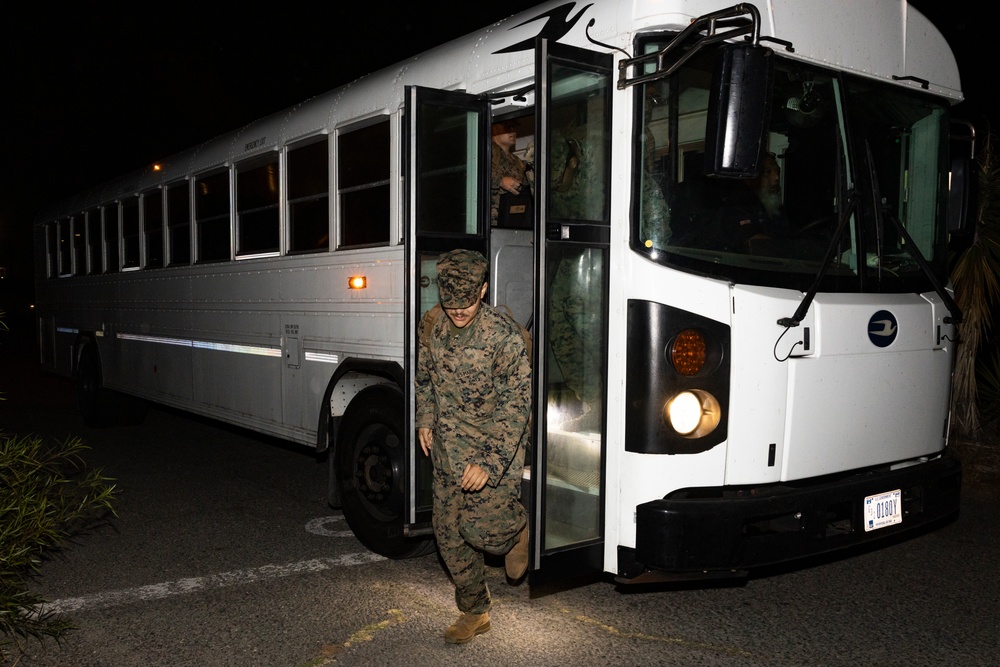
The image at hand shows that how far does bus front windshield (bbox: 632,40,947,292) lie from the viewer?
4047 millimetres

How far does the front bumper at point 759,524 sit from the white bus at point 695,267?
0.5 inches

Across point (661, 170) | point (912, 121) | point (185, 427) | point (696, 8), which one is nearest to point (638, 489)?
point (661, 170)

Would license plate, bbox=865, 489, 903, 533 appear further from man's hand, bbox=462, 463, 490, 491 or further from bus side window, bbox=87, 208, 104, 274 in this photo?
bus side window, bbox=87, 208, 104, 274

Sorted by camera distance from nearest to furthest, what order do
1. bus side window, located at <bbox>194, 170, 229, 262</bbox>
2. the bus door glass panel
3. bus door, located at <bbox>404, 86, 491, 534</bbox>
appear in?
the bus door glass panel
bus door, located at <bbox>404, 86, 491, 534</bbox>
bus side window, located at <bbox>194, 170, 229, 262</bbox>

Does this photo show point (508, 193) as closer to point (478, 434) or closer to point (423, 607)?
point (478, 434)

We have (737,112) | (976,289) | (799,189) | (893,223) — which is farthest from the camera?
(976,289)

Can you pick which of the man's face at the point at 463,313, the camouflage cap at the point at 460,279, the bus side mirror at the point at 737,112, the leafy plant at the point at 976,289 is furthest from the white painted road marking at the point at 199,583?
the leafy plant at the point at 976,289

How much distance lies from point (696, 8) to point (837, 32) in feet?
2.72

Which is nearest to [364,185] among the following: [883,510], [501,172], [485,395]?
[501,172]

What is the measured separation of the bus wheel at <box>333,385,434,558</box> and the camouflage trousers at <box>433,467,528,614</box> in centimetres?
98

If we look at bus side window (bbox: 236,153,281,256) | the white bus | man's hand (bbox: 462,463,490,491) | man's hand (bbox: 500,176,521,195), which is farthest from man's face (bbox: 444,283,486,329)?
bus side window (bbox: 236,153,281,256)

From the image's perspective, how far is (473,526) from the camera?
4.23 meters

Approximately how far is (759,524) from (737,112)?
1.84m

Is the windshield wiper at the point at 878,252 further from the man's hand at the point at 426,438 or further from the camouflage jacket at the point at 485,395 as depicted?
the man's hand at the point at 426,438
